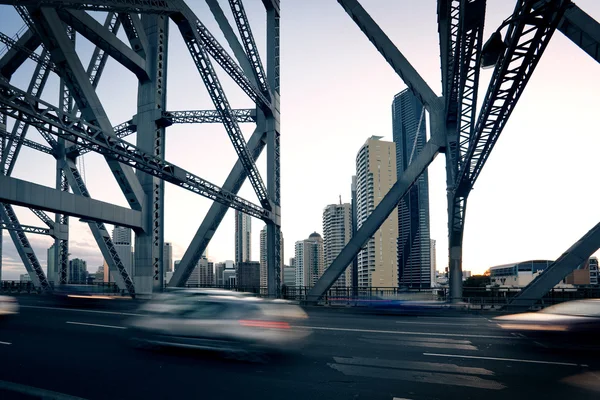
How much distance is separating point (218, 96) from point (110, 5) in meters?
8.66

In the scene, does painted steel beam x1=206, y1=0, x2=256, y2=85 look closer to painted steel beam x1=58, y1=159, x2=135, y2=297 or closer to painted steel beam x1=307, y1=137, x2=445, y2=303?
painted steel beam x1=307, y1=137, x2=445, y2=303

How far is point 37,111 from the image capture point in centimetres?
1388

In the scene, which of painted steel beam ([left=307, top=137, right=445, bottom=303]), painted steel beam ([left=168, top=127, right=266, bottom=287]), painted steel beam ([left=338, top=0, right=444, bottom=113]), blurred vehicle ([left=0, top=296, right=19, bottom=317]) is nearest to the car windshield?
painted steel beam ([left=307, top=137, right=445, bottom=303])

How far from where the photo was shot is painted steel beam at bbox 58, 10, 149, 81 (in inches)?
762

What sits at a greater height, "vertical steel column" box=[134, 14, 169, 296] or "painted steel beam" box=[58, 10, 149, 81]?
"painted steel beam" box=[58, 10, 149, 81]

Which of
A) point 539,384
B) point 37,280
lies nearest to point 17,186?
point 539,384

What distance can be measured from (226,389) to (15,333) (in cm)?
1039

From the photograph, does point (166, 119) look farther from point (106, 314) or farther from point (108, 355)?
point (108, 355)

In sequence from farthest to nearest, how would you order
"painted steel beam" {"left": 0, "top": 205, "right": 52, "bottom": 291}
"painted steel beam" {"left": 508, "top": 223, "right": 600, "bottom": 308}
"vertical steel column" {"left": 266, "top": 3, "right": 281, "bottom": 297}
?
"painted steel beam" {"left": 0, "top": 205, "right": 52, "bottom": 291}
"vertical steel column" {"left": 266, "top": 3, "right": 281, "bottom": 297}
"painted steel beam" {"left": 508, "top": 223, "right": 600, "bottom": 308}

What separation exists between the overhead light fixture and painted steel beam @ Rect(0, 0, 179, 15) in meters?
12.9

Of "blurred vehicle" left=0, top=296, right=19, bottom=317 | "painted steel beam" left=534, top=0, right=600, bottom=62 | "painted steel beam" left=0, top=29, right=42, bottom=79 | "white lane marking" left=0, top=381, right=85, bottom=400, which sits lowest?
"blurred vehicle" left=0, top=296, right=19, bottom=317

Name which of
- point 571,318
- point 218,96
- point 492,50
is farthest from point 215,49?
point 571,318

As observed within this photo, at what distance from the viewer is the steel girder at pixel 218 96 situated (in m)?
20.4

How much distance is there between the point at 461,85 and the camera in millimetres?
15586
